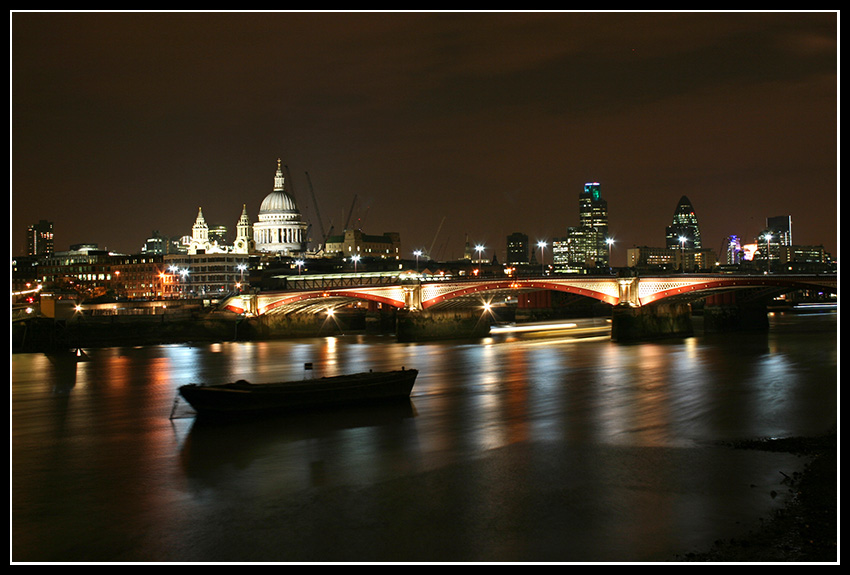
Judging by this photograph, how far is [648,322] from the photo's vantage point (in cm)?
6419

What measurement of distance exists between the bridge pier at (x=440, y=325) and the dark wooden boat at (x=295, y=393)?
35.5 metres

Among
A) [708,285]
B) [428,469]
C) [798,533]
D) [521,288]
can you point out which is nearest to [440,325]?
[521,288]

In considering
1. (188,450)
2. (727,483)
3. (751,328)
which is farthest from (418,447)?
(751,328)

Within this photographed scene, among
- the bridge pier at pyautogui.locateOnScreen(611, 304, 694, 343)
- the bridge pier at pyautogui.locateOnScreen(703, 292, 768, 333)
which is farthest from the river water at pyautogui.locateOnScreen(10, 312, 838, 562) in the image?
the bridge pier at pyautogui.locateOnScreen(703, 292, 768, 333)

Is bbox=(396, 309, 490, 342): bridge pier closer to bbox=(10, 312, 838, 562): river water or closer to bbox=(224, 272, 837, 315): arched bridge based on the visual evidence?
bbox=(224, 272, 837, 315): arched bridge

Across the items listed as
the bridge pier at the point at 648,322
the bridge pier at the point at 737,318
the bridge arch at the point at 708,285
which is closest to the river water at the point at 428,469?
→ the bridge arch at the point at 708,285

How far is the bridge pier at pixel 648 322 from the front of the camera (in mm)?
62906

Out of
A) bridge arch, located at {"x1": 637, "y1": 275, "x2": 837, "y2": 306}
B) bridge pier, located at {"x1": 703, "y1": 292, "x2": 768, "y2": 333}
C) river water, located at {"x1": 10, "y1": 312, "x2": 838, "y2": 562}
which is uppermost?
bridge arch, located at {"x1": 637, "y1": 275, "x2": 837, "y2": 306}

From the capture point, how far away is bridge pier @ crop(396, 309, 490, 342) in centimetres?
6900

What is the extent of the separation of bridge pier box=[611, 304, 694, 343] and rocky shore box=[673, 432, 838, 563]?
144 ft

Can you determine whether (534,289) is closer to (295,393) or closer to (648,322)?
(648,322)

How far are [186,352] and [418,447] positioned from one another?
40.1 meters

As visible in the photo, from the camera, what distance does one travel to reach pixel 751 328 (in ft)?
238
